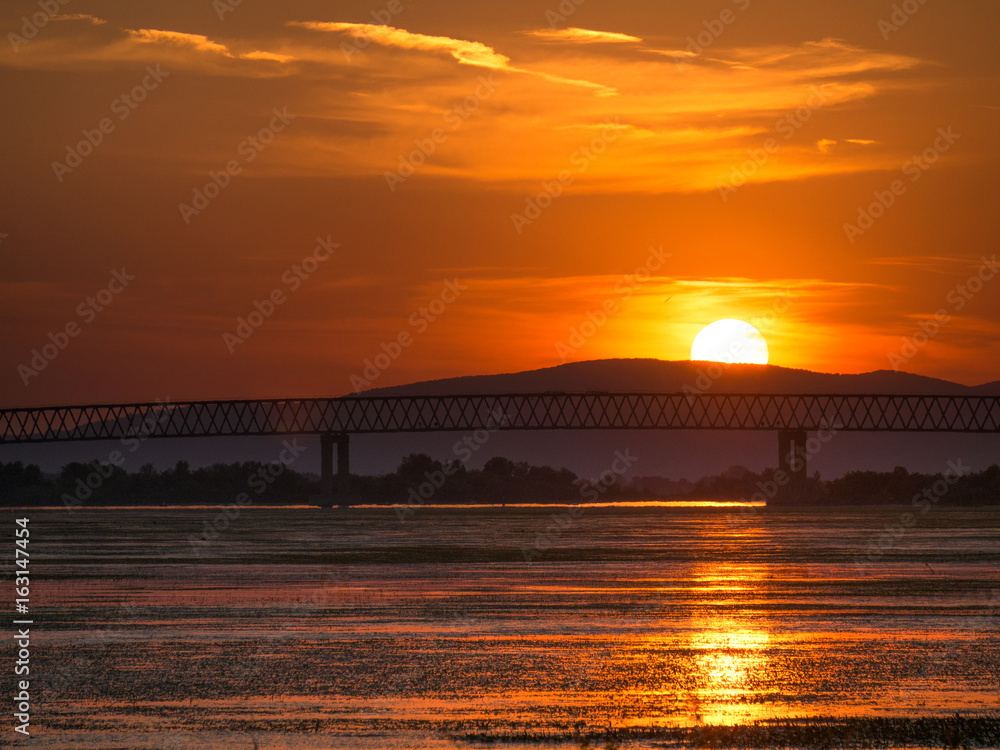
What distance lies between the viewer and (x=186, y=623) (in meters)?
31.7

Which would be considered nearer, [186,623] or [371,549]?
[186,623]

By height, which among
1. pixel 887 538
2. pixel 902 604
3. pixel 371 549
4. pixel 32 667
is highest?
pixel 32 667

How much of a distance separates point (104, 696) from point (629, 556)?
122 feet

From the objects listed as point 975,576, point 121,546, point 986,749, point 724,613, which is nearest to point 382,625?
point 724,613

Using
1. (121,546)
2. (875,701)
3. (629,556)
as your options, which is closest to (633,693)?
(875,701)

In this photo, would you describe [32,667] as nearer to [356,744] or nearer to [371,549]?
[356,744]

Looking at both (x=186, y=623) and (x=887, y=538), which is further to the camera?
(x=887, y=538)

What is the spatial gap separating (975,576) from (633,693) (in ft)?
85.6

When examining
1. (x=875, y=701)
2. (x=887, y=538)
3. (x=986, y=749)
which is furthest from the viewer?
(x=887, y=538)

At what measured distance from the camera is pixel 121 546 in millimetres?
68312

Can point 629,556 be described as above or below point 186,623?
below

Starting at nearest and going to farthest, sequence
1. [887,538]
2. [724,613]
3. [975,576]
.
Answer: [724,613], [975,576], [887,538]

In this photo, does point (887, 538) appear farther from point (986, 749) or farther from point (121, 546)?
point (986, 749)

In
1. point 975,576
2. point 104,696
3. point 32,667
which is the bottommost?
point 975,576
